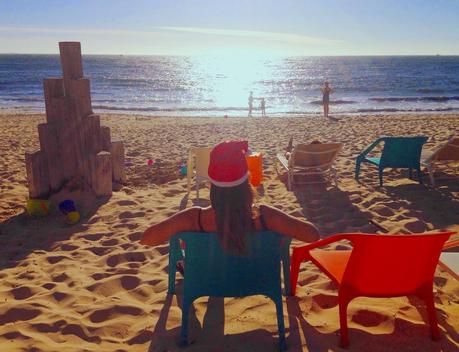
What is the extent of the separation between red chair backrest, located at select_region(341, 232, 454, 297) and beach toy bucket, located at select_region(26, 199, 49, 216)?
418 cm

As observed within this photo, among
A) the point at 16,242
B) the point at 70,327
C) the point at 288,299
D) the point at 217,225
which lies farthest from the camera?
the point at 16,242

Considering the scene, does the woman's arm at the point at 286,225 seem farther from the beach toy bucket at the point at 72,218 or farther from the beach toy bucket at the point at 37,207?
the beach toy bucket at the point at 37,207

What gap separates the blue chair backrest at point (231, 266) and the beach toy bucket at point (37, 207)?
3.49 m

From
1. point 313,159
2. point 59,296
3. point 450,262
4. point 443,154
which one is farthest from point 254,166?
point 450,262

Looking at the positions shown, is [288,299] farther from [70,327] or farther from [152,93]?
[152,93]

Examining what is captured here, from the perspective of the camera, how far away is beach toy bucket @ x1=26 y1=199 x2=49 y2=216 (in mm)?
5621

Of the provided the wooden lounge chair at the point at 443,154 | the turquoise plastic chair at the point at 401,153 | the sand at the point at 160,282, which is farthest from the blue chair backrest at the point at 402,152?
the sand at the point at 160,282

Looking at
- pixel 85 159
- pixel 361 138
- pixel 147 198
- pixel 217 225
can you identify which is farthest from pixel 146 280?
pixel 361 138

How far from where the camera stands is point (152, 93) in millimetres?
38719

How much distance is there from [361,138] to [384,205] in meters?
5.87

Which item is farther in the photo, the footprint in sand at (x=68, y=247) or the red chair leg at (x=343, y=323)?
the footprint in sand at (x=68, y=247)

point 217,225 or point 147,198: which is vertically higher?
point 217,225

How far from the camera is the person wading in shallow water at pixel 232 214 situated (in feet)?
8.36

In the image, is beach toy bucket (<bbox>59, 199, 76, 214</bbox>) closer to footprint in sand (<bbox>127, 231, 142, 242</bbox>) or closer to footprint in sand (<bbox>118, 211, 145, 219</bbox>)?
footprint in sand (<bbox>118, 211, 145, 219</bbox>)
